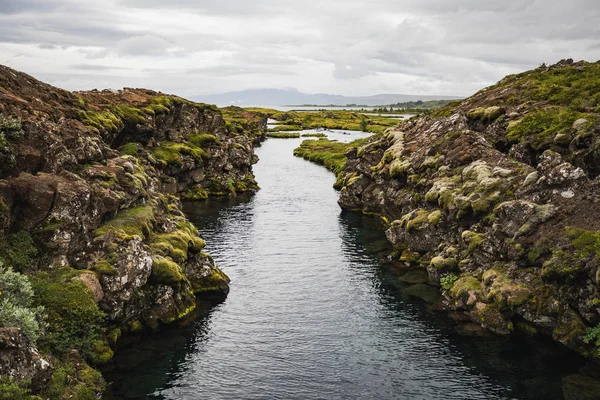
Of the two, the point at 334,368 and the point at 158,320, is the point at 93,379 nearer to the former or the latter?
the point at 158,320

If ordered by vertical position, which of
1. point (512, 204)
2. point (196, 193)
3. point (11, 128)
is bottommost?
point (196, 193)

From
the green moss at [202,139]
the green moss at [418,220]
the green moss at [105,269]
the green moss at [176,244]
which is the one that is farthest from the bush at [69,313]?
the green moss at [202,139]

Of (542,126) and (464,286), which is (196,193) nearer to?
(542,126)

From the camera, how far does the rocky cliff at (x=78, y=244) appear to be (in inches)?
1522

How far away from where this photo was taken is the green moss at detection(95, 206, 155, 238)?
51.0m

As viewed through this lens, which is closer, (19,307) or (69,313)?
(19,307)

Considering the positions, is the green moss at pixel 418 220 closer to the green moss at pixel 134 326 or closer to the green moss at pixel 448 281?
the green moss at pixel 448 281

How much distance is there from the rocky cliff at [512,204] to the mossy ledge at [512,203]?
0.13 meters

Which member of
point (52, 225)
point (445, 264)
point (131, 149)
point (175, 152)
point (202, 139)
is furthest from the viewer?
point (202, 139)

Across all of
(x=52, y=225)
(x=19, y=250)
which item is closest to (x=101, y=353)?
(x=19, y=250)

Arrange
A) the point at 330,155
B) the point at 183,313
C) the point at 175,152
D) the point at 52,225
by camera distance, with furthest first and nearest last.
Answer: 1. the point at 330,155
2. the point at 175,152
3. the point at 183,313
4. the point at 52,225

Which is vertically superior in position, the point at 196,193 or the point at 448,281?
the point at 196,193

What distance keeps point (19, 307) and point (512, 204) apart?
4863 cm

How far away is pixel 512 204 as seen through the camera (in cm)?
5681
